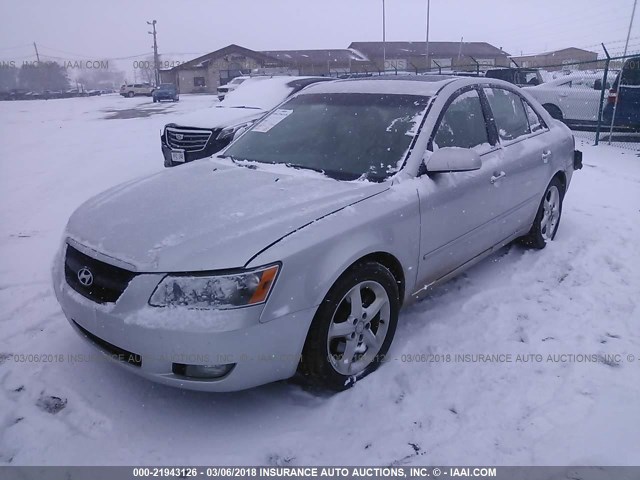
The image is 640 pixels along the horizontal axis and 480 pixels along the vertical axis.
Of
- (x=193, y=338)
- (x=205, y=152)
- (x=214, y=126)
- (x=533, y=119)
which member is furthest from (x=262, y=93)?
(x=193, y=338)

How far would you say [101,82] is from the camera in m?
116

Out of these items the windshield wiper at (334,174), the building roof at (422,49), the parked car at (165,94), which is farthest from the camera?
the building roof at (422,49)

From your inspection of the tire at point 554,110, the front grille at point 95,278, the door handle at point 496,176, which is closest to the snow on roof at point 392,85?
the door handle at point 496,176

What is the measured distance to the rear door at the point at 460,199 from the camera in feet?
9.73

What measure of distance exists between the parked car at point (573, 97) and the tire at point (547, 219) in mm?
8744

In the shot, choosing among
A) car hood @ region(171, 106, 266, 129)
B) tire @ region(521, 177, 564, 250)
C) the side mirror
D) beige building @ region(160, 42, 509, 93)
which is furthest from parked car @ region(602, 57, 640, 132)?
beige building @ region(160, 42, 509, 93)

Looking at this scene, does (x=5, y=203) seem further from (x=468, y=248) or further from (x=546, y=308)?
(x=546, y=308)

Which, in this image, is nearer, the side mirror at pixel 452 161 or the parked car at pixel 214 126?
the side mirror at pixel 452 161

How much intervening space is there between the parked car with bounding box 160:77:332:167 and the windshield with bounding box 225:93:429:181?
394 centimetres

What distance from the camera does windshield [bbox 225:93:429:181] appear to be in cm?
298

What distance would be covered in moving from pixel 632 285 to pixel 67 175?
7729mm

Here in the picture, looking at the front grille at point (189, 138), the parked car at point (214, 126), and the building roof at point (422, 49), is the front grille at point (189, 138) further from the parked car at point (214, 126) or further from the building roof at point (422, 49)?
the building roof at point (422, 49)

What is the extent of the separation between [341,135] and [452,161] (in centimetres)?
77

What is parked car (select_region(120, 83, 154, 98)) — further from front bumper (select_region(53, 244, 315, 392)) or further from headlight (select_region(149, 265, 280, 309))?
headlight (select_region(149, 265, 280, 309))
